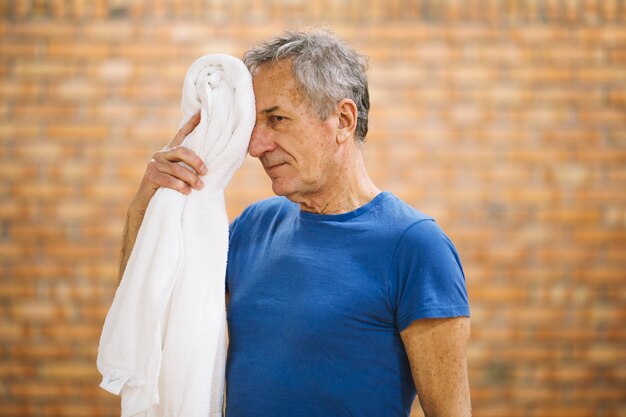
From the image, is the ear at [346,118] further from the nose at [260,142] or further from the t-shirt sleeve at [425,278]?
the t-shirt sleeve at [425,278]

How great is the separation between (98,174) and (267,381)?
74.3 inches

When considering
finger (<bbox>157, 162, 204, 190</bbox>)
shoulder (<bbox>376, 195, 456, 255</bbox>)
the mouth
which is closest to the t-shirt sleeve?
shoulder (<bbox>376, 195, 456, 255</bbox>)

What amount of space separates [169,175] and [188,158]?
57 mm

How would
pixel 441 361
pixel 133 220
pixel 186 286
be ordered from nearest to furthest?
pixel 441 361
pixel 186 286
pixel 133 220

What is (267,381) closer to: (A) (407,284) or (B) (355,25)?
(A) (407,284)

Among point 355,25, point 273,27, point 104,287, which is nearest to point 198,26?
point 273,27

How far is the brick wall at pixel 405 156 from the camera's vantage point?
311 cm

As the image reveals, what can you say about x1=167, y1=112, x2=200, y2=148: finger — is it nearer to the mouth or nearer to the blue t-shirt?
the mouth

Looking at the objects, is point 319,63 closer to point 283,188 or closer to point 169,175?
point 283,188

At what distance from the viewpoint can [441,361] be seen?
1393 mm

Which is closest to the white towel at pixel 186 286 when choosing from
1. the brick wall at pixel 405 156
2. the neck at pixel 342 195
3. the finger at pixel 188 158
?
the finger at pixel 188 158

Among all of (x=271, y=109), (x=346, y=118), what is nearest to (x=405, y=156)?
(x=346, y=118)

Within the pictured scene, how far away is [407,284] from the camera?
142cm

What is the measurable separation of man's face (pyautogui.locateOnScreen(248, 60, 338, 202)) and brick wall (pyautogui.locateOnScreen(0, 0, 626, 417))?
1.57m
